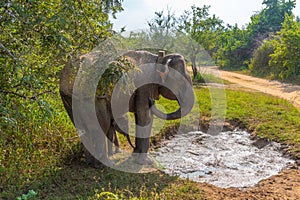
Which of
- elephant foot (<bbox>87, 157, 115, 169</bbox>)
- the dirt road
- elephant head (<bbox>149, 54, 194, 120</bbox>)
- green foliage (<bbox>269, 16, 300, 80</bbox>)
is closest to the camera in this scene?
elephant foot (<bbox>87, 157, 115, 169</bbox>)

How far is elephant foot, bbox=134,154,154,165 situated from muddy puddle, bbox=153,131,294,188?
0.90ft

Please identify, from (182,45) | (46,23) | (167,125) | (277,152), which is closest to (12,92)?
(46,23)

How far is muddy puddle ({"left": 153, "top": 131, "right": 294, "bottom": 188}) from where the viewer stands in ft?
19.1

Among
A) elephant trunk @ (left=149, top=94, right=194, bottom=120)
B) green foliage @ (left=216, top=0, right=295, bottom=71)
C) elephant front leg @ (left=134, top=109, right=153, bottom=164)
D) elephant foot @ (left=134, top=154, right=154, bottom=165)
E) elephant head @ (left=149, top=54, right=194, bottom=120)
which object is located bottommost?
elephant foot @ (left=134, top=154, right=154, bottom=165)

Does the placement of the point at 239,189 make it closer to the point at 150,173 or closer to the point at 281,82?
the point at 150,173

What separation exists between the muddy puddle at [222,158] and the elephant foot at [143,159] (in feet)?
0.90

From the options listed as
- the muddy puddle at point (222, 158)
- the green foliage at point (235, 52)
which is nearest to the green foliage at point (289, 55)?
the green foliage at point (235, 52)

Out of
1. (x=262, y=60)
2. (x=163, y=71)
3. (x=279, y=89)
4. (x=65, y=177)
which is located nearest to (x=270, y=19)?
(x=262, y=60)

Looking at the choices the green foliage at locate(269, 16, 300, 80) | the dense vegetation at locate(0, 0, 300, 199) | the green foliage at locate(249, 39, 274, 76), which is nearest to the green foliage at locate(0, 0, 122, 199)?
the dense vegetation at locate(0, 0, 300, 199)

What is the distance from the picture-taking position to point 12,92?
434cm

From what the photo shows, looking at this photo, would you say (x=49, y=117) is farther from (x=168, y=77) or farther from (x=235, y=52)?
(x=235, y=52)

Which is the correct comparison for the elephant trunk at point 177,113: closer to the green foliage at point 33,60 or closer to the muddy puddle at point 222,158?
the muddy puddle at point 222,158

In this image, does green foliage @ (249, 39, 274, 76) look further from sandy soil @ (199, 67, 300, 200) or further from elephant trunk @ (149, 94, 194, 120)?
sandy soil @ (199, 67, 300, 200)

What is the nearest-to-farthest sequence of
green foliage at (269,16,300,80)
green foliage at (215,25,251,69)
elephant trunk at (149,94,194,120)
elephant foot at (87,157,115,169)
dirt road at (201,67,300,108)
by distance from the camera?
1. elephant foot at (87,157,115,169)
2. elephant trunk at (149,94,194,120)
3. dirt road at (201,67,300,108)
4. green foliage at (269,16,300,80)
5. green foliage at (215,25,251,69)
